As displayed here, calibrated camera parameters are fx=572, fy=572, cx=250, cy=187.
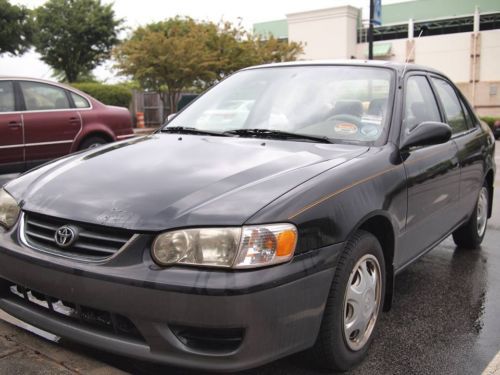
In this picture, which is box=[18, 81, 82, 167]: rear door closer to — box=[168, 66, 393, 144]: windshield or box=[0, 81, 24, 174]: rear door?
box=[0, 81, 24, 174]: rear door

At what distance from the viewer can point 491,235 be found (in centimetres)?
576

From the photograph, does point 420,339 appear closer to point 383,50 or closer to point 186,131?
point 186,131

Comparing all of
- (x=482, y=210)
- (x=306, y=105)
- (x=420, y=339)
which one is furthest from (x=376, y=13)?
(x=420, y=339)

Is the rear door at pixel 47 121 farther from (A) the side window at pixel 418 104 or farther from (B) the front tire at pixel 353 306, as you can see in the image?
(B) the front tire at pixel 353 306

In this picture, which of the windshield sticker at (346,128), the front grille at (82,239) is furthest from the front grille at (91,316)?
the windshield sticker at (346,128)

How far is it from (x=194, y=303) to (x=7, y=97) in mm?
6555

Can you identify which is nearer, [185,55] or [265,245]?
[265,245]

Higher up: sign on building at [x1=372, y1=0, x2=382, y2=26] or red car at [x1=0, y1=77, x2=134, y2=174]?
sign on building at [x1=372, y1=0, x2=382, y2=26]

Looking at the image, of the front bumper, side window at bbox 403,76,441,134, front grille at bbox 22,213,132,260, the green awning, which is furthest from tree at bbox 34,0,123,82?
the front bumper

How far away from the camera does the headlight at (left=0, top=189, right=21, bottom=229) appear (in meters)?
2.80

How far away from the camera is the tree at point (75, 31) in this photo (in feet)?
141

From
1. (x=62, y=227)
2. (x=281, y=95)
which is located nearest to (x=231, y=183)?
(x=62, y=227)

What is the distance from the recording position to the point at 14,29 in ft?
113

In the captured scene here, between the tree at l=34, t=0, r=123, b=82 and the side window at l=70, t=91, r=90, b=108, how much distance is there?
3633cm
